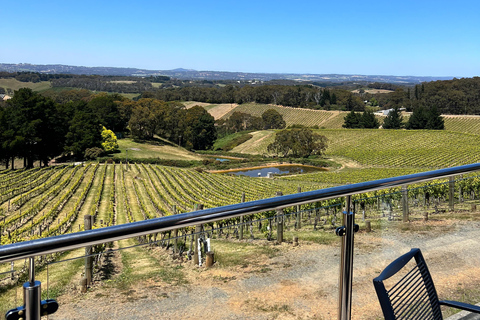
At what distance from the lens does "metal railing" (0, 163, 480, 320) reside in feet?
3.90

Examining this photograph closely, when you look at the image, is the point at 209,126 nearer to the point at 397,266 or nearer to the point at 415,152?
the point at 415,152

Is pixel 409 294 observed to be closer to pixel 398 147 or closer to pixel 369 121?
pixel 398 147

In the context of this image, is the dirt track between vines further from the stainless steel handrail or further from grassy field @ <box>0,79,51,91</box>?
grassy field @ <box>0,79,51,91</box>

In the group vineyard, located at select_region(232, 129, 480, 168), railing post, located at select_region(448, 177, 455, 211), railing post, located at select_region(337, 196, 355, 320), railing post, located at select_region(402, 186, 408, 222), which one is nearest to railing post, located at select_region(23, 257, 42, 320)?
railing post, located at select_region(337, 196, 355, 320)

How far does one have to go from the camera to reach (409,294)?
Result: 1.69 metres

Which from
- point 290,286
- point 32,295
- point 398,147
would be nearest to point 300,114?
point 398,147

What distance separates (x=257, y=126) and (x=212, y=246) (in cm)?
8520

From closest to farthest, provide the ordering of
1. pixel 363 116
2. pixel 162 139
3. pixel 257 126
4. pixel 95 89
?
1. pixel 162 139
2. pixel 363 116
3. pixel 257 126
4. pixel 95 89

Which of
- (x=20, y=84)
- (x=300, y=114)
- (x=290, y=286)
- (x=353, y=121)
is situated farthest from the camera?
(x=20, y=84)

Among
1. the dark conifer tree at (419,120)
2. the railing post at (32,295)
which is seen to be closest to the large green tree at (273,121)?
the dark conifer tree at (419,120)

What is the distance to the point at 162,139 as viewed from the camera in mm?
74250

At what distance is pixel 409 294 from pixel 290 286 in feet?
1.65

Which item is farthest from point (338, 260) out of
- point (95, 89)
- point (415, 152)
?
point (95, 89)

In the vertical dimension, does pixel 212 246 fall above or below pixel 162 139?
above
